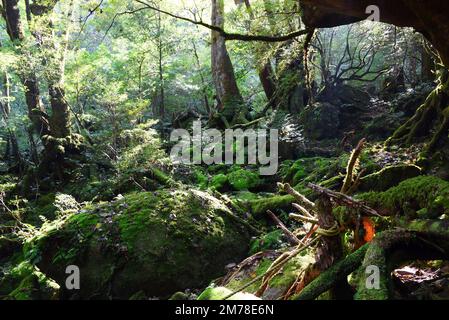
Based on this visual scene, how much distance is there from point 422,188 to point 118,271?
13.5 ft

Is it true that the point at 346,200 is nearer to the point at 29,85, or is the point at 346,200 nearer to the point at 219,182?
the point at 219,182

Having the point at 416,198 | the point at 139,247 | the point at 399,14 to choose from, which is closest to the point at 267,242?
the point at 139,247

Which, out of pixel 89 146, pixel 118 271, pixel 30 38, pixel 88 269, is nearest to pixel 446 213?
pixel 118 271

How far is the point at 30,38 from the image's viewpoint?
13.6 metres

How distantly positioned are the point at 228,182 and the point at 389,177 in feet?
18.3

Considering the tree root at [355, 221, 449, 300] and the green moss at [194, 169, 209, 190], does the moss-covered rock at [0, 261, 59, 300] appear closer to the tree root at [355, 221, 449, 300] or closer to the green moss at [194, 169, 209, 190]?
the tree root at [355, 221, 449, 300]

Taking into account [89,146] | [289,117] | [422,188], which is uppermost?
[422,188]

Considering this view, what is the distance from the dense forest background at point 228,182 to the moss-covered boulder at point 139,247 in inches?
0.9

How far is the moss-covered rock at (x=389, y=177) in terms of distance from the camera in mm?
5961

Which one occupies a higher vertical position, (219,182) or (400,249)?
(400,249)

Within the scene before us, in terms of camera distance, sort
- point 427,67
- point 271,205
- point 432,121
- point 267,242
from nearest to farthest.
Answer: point 267,242 → point 271,205 → point 432,121 → point 427,67

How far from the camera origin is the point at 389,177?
6027mm

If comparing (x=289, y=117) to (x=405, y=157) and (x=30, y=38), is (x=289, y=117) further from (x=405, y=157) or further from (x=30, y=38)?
(x=30, y=38)

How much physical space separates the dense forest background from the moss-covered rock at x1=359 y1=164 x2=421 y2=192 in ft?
0.07
